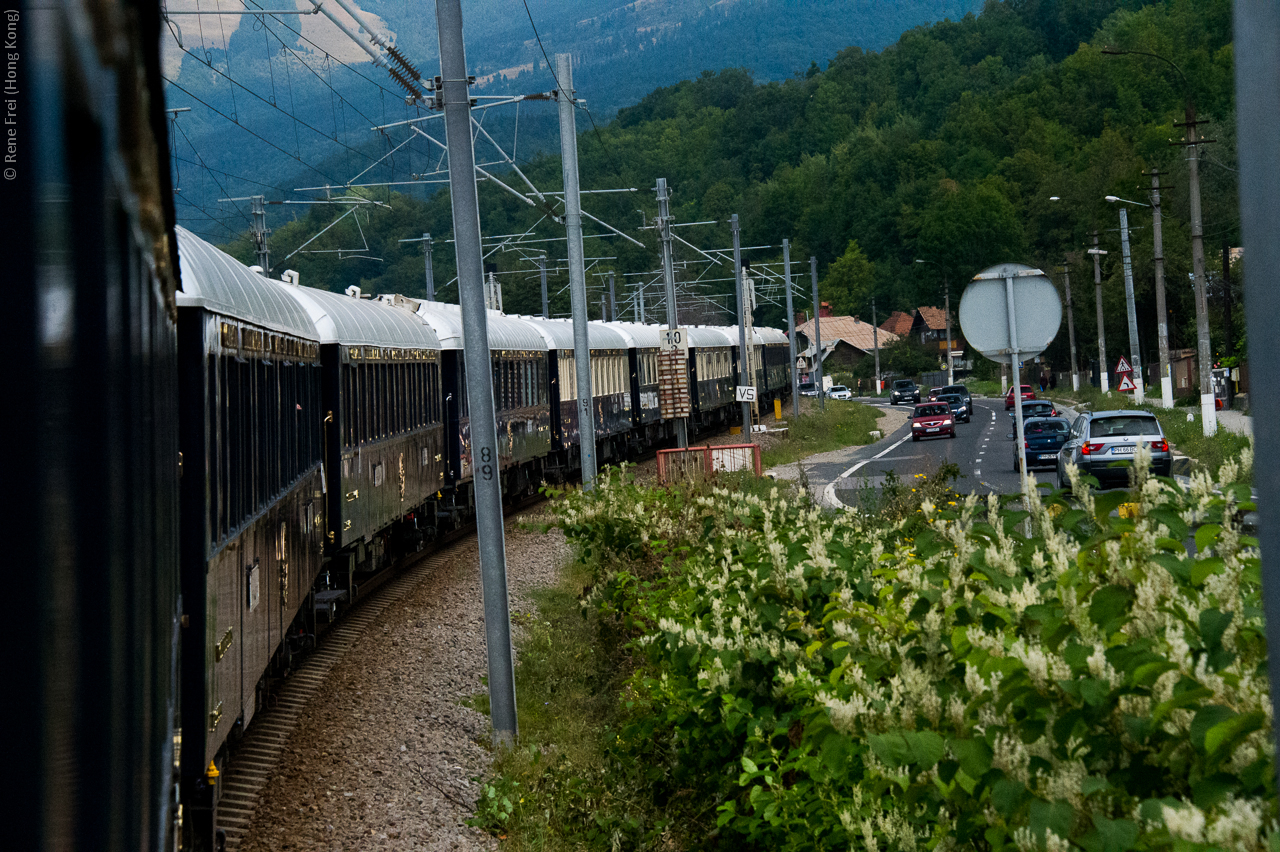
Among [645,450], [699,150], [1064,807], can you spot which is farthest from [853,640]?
[699,150]

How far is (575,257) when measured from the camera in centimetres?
1966

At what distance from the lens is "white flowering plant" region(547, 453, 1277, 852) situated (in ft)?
10.1

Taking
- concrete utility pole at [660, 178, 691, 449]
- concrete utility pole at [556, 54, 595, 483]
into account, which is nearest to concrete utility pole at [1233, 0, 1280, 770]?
concrete utility pole at [556, 54, 595, 483]

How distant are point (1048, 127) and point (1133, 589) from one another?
5155 inches

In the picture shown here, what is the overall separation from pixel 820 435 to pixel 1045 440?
1438 cm

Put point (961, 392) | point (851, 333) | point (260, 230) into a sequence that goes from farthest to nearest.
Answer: point (851, 333) → point (961, 392) → point (260, 230)

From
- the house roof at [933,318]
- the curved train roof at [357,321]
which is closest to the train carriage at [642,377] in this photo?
the curved train roof at [357,321]

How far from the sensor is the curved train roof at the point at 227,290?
21.5ft

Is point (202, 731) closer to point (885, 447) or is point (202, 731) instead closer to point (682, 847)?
point (682, 847)

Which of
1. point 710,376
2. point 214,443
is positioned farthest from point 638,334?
point 214,443

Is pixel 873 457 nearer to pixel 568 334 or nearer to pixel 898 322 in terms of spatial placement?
pixel 568 334

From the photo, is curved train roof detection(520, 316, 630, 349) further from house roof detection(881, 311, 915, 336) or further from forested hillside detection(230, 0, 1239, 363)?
house roof detection(881, 311, 915, 336)

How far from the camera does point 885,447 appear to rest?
44469 millimetres

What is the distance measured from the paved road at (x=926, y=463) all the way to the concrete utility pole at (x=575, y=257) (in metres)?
4.04
